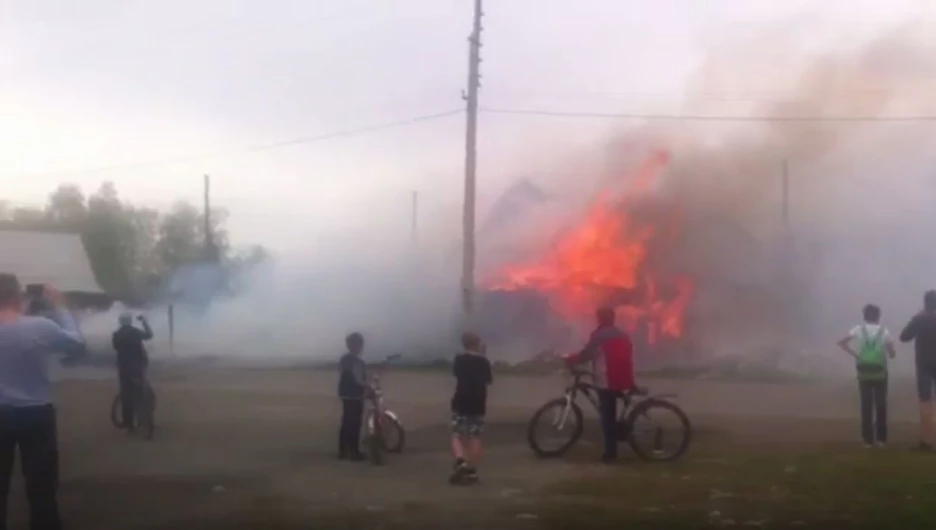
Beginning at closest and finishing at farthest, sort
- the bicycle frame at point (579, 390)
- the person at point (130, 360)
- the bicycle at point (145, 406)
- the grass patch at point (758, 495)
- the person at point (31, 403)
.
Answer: the person at point (31, 403) < the grass patch at point (758, 495) < the bicycle frame at point (579, 390) < the bicycle at point (145, 406) < the person at point (130, 360)

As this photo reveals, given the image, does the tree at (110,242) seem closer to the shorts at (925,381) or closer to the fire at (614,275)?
the fire at (614,275)

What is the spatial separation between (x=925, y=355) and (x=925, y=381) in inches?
12.6

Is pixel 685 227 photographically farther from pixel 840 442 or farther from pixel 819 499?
pixel 819 499

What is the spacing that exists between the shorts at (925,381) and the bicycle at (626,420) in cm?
306

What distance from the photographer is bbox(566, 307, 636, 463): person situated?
12.6 meters

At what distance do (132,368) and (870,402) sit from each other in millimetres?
10037

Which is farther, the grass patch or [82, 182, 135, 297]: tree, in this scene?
[82, 182, 135, 297]: tree

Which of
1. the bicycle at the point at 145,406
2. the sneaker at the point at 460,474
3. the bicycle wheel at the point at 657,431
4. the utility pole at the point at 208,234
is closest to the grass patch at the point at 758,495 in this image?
the bicycle wheel at the point at 657,431

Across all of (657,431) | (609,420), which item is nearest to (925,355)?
(657,431)

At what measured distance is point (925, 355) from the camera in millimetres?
13289

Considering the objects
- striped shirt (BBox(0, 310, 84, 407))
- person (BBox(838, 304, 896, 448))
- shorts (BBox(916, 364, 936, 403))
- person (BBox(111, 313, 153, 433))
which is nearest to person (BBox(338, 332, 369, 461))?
person (BBox(111, 313, 153, 433))

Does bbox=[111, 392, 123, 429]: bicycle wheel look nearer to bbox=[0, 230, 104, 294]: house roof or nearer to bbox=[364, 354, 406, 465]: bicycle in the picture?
bbox=[364, 354, 406, 465]: bicycle

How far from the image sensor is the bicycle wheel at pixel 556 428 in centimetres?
1287

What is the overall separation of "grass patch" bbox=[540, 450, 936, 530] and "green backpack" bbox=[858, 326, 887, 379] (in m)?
1.34
